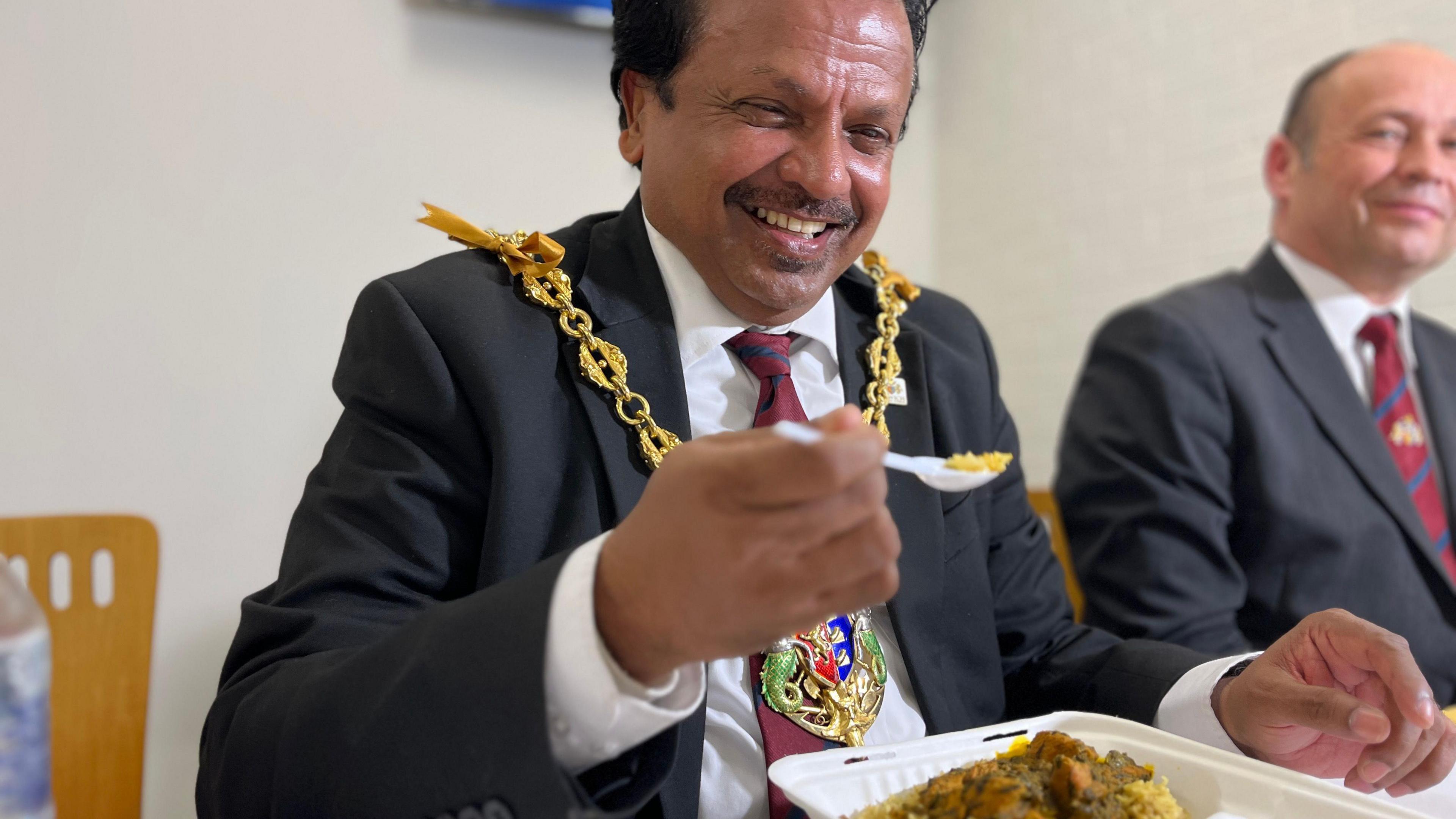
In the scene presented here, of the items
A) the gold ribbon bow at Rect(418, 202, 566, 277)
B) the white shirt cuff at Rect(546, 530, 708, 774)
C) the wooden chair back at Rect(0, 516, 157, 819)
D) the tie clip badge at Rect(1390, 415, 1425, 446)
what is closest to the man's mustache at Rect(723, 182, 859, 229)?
the gold ribbon bow at Rect(418, 202, 566, 277)

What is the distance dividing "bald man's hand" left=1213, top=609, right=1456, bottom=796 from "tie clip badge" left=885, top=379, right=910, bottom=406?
1.70 ft

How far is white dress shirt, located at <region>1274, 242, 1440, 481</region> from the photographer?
2.39m

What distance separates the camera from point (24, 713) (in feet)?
1.99

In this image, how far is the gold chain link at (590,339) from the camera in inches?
47.8

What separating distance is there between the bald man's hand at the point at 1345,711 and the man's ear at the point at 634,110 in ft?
3.29

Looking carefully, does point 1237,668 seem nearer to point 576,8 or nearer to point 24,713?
point 24,713

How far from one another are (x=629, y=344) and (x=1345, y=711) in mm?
852

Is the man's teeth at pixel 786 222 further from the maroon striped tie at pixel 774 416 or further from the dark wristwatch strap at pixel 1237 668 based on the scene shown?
the dark wristwatch strap at pixel 1237 668

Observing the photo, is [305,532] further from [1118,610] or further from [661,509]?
[1118,610]

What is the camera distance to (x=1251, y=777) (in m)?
0.96

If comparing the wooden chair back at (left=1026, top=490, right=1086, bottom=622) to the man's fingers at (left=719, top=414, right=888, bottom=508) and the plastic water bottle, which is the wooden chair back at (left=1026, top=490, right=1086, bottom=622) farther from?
the plastic water bottle

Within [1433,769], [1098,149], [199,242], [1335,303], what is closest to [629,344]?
[1433,769]

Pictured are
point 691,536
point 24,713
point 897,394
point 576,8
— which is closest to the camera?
point 24,713

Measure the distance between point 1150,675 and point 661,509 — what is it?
0.88m
